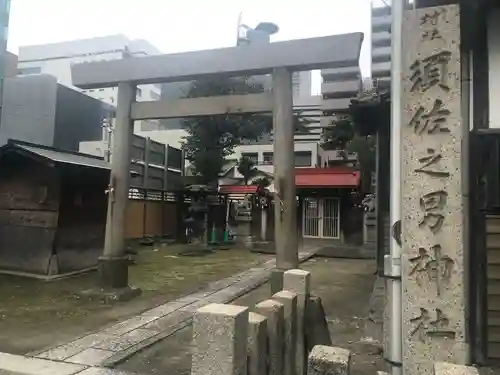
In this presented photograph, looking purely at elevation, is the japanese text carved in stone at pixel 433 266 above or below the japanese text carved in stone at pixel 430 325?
above

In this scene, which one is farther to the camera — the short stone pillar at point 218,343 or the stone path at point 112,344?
the stone path at point 112,344

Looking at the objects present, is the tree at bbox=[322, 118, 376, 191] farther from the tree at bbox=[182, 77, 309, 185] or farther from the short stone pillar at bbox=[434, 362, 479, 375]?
the short stone pillar at bbox=[434, 362, 479, 375]

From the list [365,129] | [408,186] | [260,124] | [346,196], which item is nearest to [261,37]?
[260,124]

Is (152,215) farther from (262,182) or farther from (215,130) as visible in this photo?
(262,182)

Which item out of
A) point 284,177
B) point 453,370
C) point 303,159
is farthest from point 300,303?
point 303,159

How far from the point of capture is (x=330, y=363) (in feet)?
10.3

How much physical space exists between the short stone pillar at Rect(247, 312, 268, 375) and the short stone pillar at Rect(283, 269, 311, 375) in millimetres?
1139

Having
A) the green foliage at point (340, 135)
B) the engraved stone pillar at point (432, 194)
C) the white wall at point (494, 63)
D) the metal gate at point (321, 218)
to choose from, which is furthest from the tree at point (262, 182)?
the engraved stone pillar at point (432, 194)

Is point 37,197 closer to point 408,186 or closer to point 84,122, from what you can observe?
point 408,186

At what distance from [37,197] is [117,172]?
3.56m

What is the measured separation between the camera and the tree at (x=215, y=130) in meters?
21.4

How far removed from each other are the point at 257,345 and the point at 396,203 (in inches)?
68.3

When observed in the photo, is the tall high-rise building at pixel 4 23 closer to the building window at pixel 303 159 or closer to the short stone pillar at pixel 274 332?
the short stone pillar at pixel 274 332

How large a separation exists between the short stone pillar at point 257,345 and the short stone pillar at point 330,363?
488mm
